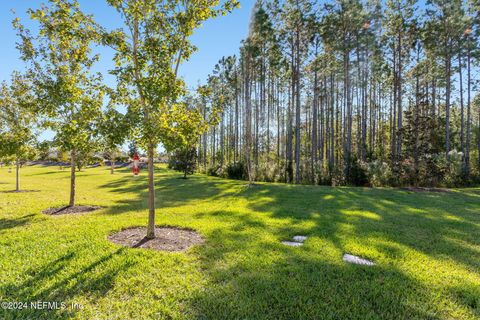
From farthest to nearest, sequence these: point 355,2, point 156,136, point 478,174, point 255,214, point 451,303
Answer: point 355,2 < point 478,174 < point 255,214 < point 156,136 < point 451,303

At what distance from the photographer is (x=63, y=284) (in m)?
3.11

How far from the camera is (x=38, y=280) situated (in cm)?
320

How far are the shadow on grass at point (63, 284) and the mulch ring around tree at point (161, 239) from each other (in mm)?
744

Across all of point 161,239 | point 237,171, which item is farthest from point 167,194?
point 237,171

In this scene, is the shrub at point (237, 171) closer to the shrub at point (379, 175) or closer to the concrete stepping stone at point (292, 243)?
the shrub at point (379, 175)

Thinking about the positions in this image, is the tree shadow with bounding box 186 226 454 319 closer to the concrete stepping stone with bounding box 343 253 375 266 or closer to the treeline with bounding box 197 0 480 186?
the concrete stepping stone with bounding box 343 253 375 266

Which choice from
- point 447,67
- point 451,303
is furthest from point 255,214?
point 447,67

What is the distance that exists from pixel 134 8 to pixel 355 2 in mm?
18398

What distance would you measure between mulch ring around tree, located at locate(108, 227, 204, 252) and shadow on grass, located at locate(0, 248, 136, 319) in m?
0.74

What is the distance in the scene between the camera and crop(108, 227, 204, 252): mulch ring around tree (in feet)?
14.9

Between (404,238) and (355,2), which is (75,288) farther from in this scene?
(355,2)

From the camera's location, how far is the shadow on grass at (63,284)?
258 centimetres

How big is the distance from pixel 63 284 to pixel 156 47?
3.95 metres

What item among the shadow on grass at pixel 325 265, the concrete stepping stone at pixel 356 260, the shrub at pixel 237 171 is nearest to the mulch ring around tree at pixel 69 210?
the shadow on grass at pixel 325 265
